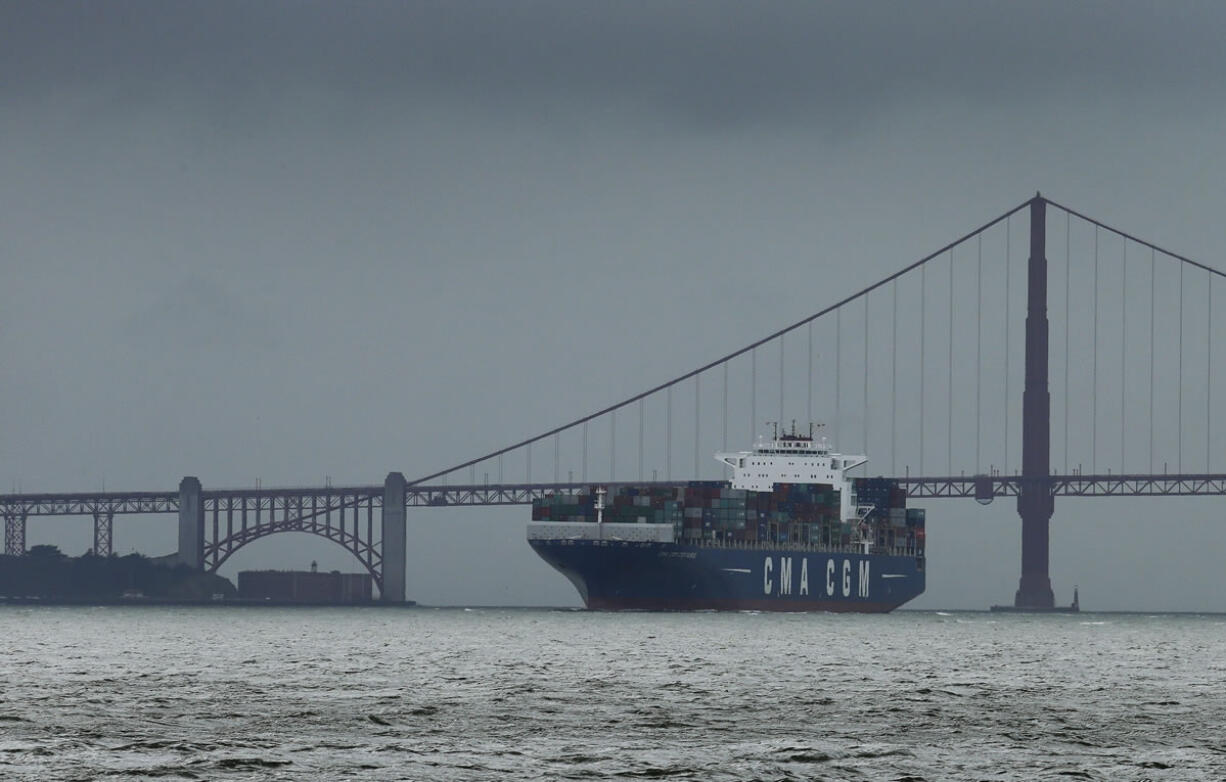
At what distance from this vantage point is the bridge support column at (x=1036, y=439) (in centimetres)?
16038

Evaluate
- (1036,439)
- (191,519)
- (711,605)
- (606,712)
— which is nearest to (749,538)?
(711,605)

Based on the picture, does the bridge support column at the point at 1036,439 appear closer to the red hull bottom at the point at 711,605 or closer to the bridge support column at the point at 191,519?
the red hull bottom at the point at 711,605

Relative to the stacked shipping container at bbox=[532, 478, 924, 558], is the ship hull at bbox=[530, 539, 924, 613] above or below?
below

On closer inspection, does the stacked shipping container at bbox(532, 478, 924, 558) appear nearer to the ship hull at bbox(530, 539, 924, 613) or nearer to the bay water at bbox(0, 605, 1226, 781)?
the ship hull at bbox(530, 539, 924, 613)

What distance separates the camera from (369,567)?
17900 cm

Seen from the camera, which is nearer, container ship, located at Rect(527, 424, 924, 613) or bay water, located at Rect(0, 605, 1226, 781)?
bay water, located at Rect(0, 605, 1226, 781)

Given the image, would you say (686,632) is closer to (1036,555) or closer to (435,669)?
(435,669)

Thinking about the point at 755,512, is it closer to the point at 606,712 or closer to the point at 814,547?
the point at 814,547

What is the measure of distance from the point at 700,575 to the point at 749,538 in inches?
251

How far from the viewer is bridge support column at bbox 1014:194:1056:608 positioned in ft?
526

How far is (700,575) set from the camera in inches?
5027

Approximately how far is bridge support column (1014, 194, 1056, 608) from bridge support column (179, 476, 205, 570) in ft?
212

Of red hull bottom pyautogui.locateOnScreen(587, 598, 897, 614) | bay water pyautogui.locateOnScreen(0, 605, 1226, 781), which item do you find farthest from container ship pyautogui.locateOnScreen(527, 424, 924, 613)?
bay water pyautogui.locateOnScreen(0, 605, 1226, 781)

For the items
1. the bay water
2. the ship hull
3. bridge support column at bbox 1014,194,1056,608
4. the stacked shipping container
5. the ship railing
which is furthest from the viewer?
bridge support column at bbox 1014,194,1056,608
